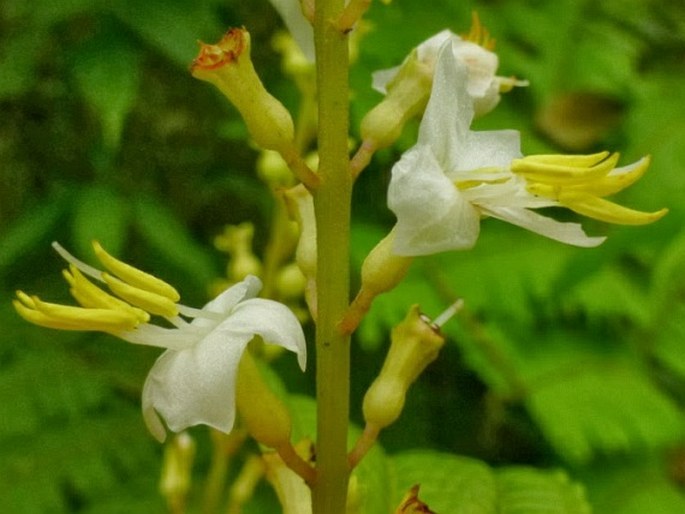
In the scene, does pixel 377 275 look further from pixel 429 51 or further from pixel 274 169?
pixel 274 169

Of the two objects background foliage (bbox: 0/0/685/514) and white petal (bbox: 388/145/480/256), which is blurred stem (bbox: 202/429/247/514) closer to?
background foliage (bbox: 0/0/685/514)

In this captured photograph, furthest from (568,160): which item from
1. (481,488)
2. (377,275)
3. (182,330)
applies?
(481,488)

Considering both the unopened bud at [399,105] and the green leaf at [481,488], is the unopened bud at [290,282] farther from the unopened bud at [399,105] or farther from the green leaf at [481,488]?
the unopened bud at [399,105]

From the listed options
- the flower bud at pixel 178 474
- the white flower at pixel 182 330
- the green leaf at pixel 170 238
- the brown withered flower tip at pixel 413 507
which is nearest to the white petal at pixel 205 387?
the white flower at pixel 182 330

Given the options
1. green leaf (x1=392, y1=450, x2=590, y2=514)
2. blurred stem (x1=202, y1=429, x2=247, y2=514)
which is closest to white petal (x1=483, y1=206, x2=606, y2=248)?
green leaf (x1=392, y1=450, x2=590, y2=514)

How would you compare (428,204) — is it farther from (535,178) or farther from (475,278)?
(475,278)
